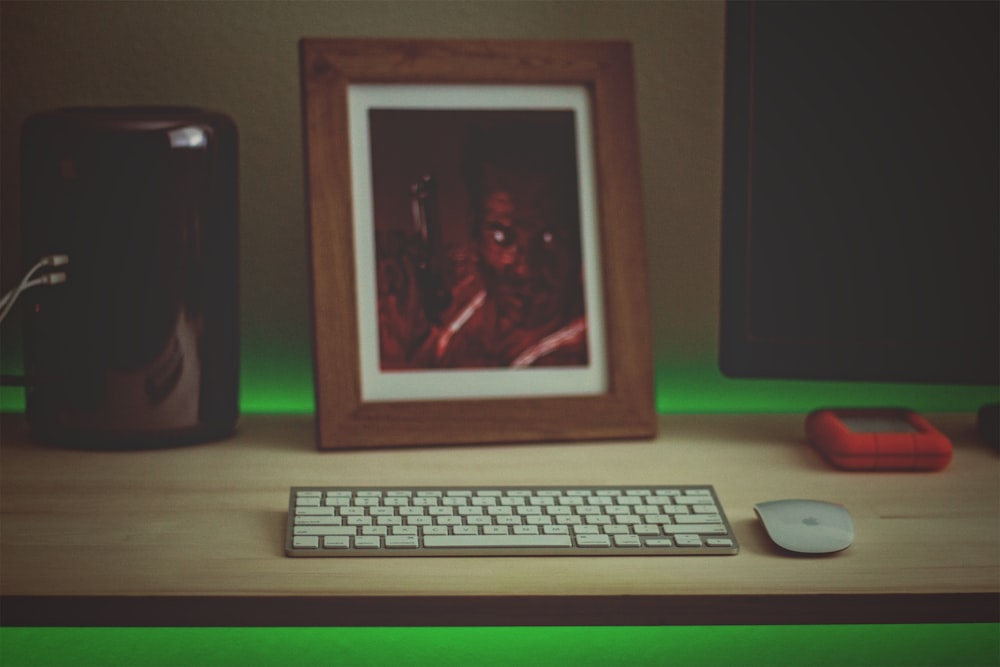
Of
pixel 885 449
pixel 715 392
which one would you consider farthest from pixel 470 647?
pixel 885 449

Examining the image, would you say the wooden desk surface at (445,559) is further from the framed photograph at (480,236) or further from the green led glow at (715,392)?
the green led glow at (715,392)

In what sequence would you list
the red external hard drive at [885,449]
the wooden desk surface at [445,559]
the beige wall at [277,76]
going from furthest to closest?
1. the beige wall at [277,76]
2. the red external hard drive at [885,449]
3. the wooden desk surface at [445,559]

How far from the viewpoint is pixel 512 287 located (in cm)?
100

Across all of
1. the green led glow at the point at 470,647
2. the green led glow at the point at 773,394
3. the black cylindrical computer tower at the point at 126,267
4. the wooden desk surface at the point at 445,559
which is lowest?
the green led glow at the point at 470,647

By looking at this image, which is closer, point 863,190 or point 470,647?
point 863,190

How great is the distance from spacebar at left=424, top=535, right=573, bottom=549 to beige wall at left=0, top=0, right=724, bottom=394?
49 cm

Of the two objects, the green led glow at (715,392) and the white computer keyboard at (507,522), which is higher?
the green led glow at (715,392)

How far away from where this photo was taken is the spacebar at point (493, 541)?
2.29 feet

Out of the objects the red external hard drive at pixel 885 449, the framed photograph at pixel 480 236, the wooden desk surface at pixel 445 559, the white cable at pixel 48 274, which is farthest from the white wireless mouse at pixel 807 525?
the white cable at pixel 48 274

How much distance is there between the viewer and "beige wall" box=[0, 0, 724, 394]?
1.08 meters

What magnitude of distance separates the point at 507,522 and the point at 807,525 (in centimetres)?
22

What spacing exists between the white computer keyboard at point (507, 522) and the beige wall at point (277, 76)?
1.35ft

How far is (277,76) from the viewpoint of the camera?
3.59 ft

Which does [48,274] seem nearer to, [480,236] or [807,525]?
[480,236]
